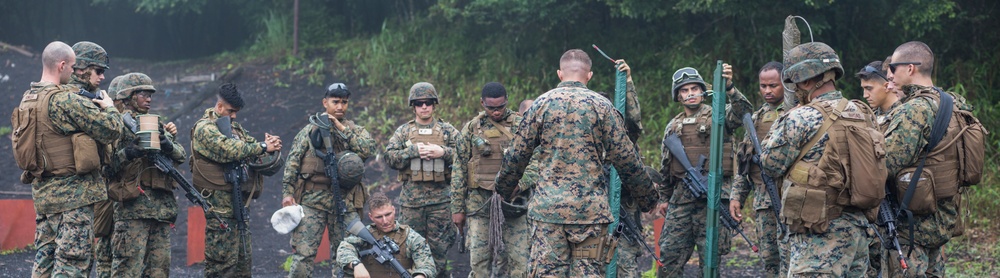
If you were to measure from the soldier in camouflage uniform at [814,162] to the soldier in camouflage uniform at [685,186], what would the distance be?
80.5 inches

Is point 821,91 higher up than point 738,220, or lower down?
higher up

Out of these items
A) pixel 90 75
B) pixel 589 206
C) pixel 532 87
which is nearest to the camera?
pixel 589 206

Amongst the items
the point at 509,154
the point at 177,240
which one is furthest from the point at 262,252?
the point at 509,154

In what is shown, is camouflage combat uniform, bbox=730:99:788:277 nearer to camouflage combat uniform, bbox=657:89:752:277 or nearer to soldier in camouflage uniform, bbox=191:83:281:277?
camouflage combat uniform, bbox=657:89:752:277

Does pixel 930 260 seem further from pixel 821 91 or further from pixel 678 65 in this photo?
pixel 678 65

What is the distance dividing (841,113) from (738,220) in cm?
232

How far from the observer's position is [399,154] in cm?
812

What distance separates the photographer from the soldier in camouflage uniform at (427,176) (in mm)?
8078

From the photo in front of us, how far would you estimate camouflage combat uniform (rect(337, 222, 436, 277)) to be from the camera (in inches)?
271

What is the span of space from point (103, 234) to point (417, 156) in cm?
264

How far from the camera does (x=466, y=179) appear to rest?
25.6ft

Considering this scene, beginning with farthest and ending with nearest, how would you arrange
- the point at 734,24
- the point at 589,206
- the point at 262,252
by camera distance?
the point at 734,24 < the point at 262,252 < the point at 589,206

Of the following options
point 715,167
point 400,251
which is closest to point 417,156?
point 400,251

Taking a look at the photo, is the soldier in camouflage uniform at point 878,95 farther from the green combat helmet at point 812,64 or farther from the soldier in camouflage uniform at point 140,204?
the soldier in camouflage uniform at point 140,204
